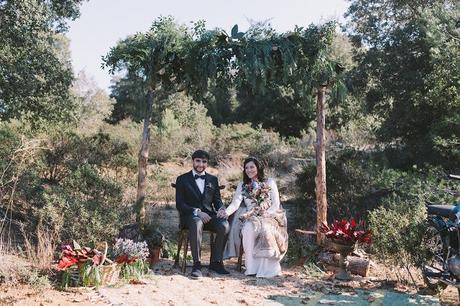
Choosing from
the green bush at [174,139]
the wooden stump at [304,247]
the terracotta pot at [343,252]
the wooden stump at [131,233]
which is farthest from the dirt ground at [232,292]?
the green bush at [174,139]

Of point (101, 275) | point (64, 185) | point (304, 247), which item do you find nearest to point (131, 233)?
point (64, 185)

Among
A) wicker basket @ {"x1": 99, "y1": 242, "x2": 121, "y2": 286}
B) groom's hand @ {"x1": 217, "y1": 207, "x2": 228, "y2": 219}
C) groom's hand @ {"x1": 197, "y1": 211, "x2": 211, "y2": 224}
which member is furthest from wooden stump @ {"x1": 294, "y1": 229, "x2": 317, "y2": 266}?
wicker basket @ {"x1": 99, "y1": 242, "x2": 121, "y2": 286}

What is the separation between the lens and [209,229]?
211 inches

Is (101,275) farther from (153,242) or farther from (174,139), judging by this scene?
(174,139)

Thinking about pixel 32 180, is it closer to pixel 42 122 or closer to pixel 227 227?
pixel 42 122

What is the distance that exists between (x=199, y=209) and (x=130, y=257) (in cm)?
106

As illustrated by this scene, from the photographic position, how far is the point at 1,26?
7.53m

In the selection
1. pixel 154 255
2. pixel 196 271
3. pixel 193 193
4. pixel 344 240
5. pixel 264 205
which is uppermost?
pixel 193 193

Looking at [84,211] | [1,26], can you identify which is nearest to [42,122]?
[1,26]

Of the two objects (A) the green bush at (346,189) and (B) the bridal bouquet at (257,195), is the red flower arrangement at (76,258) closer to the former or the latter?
(B) the bridal bouquet at (257,195)

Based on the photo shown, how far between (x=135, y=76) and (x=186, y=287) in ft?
10.6

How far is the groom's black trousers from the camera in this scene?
506 centimetres

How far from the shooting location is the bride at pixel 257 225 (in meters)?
5.24

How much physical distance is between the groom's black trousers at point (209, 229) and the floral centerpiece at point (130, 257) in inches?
23.9
